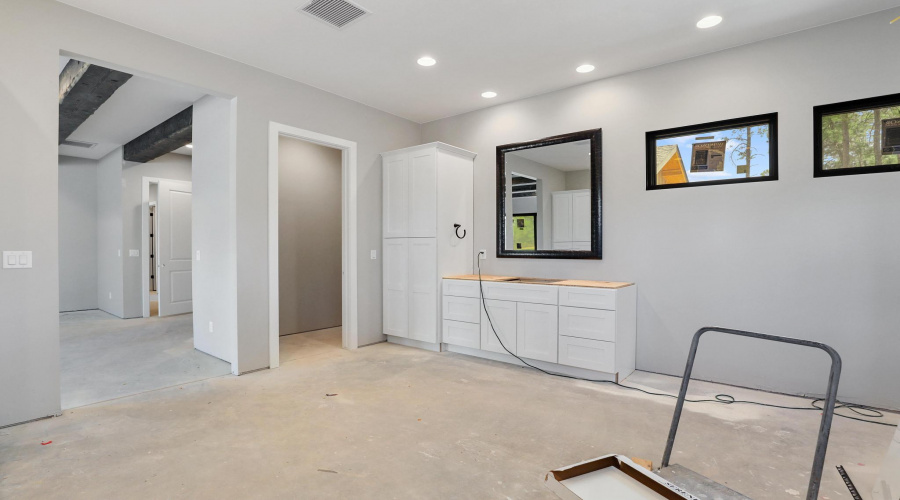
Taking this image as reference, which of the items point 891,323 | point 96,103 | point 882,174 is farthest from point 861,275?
point 96,103

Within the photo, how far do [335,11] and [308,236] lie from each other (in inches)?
136

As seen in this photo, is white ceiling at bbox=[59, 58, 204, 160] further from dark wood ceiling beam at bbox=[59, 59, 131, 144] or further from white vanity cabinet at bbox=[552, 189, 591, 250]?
white vanity cabinet at bbox=[552, 189, 591, 250]

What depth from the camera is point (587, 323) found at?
3.65 metres

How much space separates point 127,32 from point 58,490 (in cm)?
304

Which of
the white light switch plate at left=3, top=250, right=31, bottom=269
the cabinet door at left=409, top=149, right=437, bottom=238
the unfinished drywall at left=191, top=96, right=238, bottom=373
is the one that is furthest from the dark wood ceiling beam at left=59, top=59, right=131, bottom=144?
the cabinet door at left=409, top=149, right=437, bottom=238

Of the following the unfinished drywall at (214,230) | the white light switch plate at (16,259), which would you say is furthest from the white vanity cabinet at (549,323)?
the white light switch plate at (16,259)

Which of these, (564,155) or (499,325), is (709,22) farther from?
(499,325)

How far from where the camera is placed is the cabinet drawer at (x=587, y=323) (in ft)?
11.6

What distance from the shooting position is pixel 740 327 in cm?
Answer: 345

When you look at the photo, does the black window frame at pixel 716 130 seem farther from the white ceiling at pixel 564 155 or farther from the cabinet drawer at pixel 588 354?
the cabinet drawer at pixel 588 354

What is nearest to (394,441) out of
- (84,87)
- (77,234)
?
(84,87)

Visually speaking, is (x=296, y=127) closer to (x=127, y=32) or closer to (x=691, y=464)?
(x=127, y=32)

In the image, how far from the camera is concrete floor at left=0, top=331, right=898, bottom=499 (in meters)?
2.06

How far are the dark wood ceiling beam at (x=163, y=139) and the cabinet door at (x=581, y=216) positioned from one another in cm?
432
